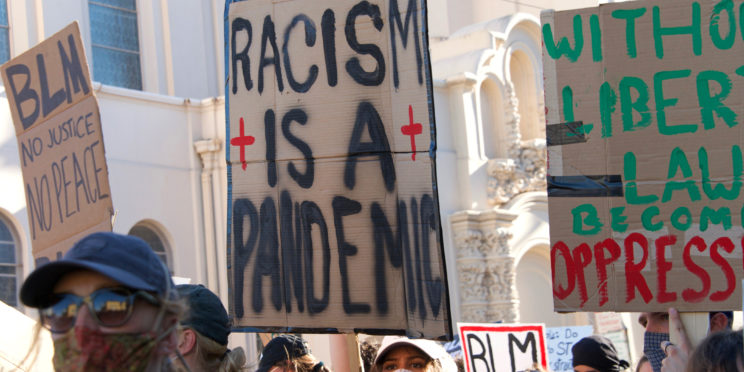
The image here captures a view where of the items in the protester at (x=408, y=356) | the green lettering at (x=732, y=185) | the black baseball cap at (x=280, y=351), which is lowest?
the protester at (x=408, y=356)

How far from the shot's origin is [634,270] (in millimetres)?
4039

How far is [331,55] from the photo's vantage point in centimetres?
417

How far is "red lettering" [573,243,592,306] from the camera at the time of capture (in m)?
4.06

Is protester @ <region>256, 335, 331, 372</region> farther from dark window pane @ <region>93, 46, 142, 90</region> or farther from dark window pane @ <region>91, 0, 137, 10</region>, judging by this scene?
dark window pane @ <region>91, 0, 137, 10</region>

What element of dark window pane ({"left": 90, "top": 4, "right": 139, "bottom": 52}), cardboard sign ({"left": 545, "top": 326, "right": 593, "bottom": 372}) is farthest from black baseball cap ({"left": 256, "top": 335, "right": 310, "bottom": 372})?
dark window pane ({"left": 90, "top": 4, "right": 139, "bottom": 52})

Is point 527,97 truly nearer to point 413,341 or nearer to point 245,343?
point 245,343

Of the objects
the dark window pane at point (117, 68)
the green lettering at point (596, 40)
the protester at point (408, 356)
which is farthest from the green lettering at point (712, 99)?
the dark window pane at point (117, 68)

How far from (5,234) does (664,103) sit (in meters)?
9.30

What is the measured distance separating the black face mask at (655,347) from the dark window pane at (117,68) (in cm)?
1149

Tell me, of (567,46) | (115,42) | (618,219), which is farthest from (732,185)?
(115,42)

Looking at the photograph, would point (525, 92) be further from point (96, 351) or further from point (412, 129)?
point (96, 351)

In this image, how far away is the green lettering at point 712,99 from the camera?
4.07m

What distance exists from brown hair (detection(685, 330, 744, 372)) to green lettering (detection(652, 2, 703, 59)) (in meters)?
1.44

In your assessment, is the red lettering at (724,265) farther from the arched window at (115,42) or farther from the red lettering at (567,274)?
the arched window at (115,42)
